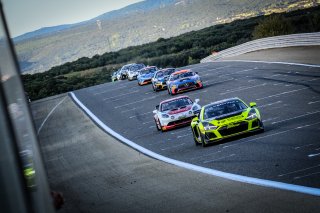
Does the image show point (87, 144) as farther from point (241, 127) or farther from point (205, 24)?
point (205, 24)

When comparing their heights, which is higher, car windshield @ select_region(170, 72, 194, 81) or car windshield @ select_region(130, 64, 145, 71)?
car windshield @ select_region(170, 72, 194, 81)

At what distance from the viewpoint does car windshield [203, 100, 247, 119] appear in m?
18.2

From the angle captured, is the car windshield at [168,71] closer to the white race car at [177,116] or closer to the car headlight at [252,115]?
the white race car at [177,116]

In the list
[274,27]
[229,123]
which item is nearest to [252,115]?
[229,123]

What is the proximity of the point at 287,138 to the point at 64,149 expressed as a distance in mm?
13053

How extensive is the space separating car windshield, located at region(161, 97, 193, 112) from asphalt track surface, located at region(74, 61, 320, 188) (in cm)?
114

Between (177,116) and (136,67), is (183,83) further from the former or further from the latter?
(136,67)

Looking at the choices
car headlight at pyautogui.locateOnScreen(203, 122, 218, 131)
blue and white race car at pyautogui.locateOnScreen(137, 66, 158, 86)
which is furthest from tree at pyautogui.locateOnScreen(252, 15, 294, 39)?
car headlight at pyautogui.locateOnScreen(203, 122, 218, 131)

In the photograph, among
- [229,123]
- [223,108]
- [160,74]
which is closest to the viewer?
[229,123]

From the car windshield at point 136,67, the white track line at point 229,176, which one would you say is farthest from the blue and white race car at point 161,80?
the white track line at point 229,176

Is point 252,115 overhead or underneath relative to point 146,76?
overhead

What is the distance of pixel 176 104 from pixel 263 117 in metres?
4.47

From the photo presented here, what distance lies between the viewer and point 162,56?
308ft

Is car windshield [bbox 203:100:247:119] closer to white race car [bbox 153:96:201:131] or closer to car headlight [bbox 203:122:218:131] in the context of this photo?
car headlight [bbox 203:122:218:131]
